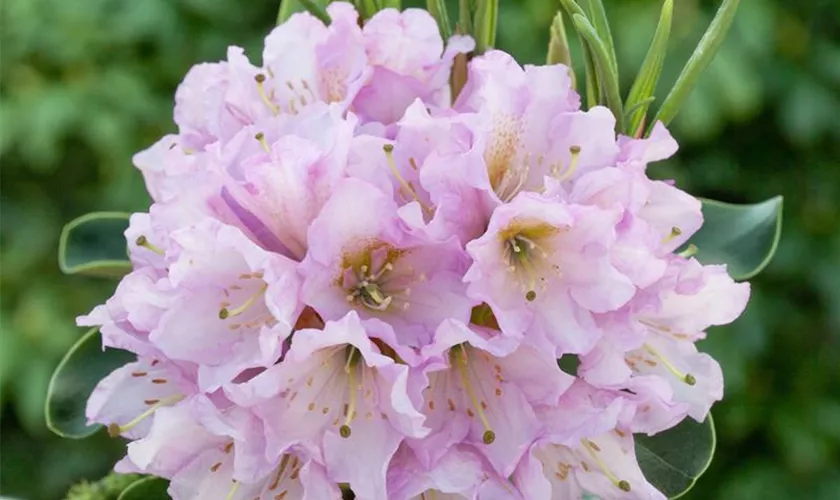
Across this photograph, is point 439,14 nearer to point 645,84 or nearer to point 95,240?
point 645,84

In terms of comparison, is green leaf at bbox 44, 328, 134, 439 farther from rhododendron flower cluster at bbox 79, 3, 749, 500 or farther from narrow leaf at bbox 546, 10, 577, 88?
narrow leaf at bbox 546, 10, 577, 88

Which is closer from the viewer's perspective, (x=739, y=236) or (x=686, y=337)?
(x=686, y=337)

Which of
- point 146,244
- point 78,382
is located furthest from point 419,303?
point 78,382

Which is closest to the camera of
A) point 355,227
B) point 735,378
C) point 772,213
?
point 355,227

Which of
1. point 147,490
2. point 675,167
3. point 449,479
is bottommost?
point 675,167

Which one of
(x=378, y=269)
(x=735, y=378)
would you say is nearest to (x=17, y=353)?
(x=735, y=378)

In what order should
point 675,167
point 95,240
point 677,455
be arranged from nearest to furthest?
1. point 677,455
2. point 95,240
3. point 675,167

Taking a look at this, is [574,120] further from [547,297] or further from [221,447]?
[221,447]
